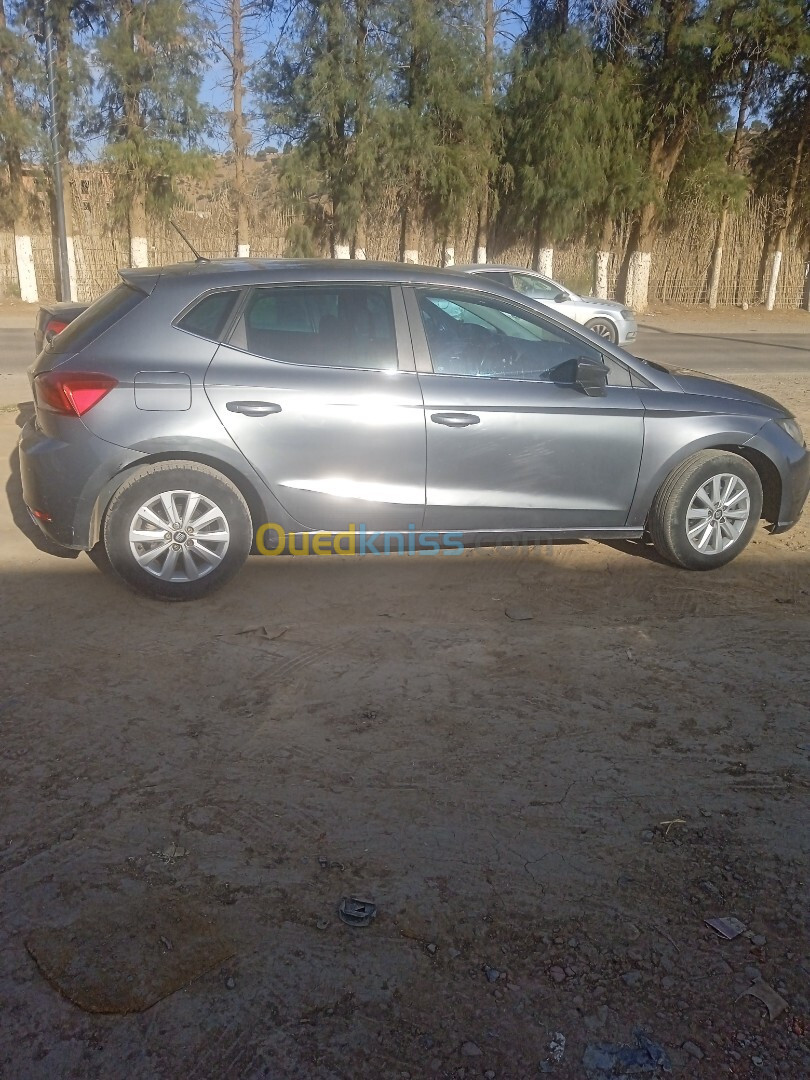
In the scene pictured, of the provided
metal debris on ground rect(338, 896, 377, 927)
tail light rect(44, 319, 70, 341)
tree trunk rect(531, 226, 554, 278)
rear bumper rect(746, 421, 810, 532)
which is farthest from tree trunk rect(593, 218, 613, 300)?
metal debris on ground rect(338, 896, 377, 927)

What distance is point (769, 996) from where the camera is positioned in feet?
8.62

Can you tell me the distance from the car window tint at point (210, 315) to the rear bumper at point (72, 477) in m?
0.73

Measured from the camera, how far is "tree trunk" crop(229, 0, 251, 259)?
27.4 meters

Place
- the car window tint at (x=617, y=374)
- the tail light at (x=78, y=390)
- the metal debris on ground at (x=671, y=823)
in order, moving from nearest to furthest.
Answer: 1. the metal debris on ground at (x=671, y=823)
2. the tail light at (x=78, y=390)
3. the car window tint at (x=617, y=374)

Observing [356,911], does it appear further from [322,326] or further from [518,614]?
[322,326]

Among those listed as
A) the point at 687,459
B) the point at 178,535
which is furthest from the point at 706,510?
the point at 178,535

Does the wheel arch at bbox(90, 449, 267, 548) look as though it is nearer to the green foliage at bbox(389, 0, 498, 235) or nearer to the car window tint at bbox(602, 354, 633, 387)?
the car window tint at bbox(602, 354, 633, 387)

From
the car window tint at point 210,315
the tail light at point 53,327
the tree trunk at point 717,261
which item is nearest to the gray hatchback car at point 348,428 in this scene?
the car window tint at point 210,315

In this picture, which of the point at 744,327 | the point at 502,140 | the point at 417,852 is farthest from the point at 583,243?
the point at 417,852

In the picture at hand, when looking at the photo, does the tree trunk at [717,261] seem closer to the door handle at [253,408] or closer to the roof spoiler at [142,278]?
the roof spoiler at [142,278]

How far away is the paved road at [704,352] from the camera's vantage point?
1348 centimetres

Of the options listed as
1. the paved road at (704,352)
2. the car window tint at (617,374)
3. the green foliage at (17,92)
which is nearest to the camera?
the car window tint at (617,374)

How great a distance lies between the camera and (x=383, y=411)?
16.9 ft

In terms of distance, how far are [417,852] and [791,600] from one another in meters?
3.17
